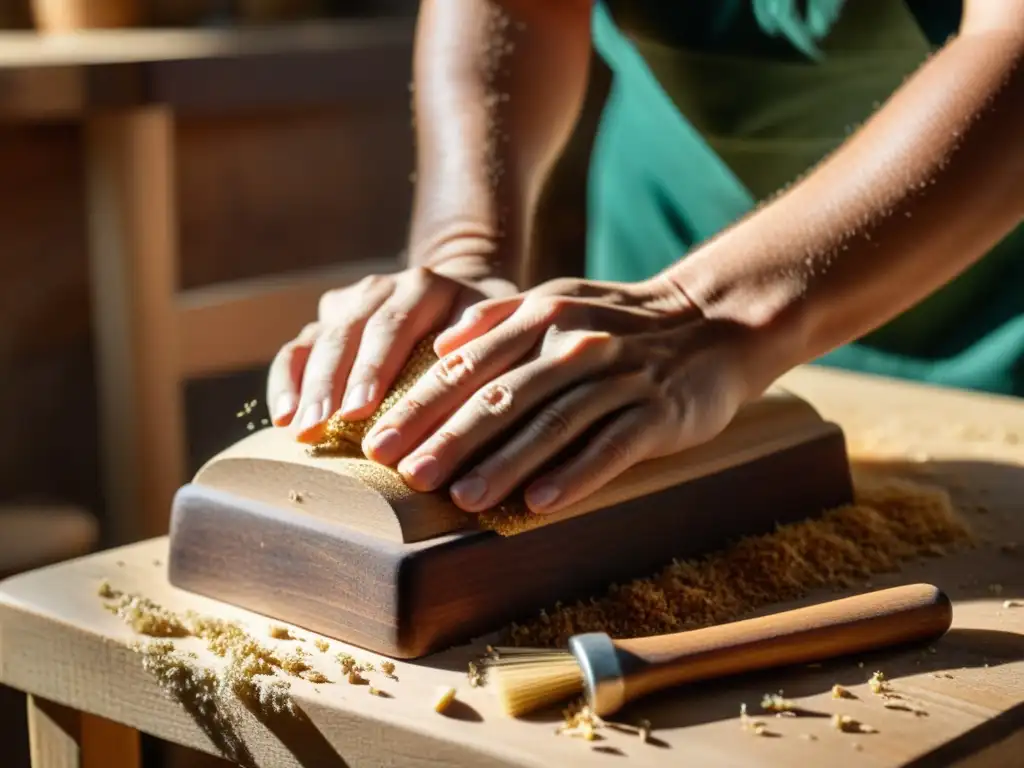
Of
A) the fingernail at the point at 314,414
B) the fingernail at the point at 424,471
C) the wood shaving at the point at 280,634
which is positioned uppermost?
the fingernail at the point at 314,414

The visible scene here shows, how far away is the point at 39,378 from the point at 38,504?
19 cm

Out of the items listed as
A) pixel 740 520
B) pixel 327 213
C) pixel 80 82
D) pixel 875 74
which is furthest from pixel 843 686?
pixel 327 213

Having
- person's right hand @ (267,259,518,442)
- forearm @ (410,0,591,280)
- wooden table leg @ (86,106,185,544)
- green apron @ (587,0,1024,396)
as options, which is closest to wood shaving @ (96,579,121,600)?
person's right hand @ (267,259,518,442)

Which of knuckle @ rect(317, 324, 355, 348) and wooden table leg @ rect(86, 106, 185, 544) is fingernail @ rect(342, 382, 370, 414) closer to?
knuckle @ rect(317, 324, 355, 348)

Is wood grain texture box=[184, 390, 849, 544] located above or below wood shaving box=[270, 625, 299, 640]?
above

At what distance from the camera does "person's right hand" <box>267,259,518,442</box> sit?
2.55ft

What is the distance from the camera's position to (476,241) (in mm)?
1018

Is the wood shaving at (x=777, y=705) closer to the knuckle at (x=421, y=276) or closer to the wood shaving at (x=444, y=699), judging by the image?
the wood shaving at (x=444, y=699)

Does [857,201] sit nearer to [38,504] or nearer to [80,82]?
[80,82]

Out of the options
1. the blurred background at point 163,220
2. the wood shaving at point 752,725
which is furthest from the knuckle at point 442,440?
the blurred background at point 163,220

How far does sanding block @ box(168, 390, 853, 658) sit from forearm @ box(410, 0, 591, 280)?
269 millimetres

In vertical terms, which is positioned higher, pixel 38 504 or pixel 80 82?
pixel 80 82

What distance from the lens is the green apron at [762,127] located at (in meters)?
1.20

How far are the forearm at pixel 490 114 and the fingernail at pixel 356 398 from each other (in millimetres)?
244
